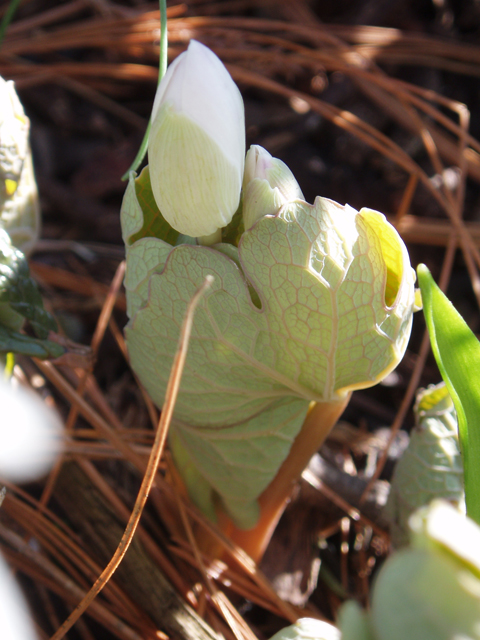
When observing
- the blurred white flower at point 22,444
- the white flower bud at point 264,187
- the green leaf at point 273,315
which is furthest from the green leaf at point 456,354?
the blurred white flower at point 22,444

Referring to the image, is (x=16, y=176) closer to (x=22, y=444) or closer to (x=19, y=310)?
(x=19, y=310)

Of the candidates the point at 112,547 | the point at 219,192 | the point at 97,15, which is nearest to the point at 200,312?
the point at 219,192

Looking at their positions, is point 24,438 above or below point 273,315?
below

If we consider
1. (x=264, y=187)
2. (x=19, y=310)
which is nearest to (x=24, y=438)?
(x=19, y=310)

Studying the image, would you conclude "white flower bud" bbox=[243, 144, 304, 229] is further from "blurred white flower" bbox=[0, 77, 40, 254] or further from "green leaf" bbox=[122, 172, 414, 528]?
"blurred white flower" bbox=[0, 77, 40, 254]

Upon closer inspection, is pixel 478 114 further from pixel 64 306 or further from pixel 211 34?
pixel 64 306

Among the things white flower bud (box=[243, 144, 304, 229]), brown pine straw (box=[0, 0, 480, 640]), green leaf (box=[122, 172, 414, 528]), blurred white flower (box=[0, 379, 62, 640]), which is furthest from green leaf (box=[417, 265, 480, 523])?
blurred white flower (box=[0, 379, 62, 640])

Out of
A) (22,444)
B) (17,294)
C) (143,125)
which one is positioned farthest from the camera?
(143,125)
